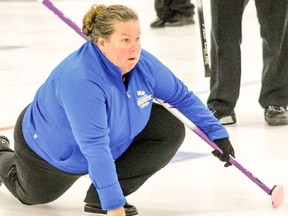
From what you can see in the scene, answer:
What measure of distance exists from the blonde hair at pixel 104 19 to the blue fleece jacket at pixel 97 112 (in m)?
0.05

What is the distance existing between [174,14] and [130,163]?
5196 millimetres

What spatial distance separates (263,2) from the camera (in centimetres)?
446

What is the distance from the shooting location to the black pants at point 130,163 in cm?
316

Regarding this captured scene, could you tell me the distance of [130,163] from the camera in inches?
126

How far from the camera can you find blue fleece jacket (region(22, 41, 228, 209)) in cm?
279

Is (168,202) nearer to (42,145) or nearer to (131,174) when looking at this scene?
(131,174)

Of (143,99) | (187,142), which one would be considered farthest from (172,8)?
(143,99)

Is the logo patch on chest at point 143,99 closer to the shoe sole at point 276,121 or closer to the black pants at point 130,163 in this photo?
the black pants at point 130,163

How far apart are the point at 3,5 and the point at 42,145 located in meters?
7.69

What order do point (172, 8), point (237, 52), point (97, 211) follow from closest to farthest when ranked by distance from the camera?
point (97, 211) → point (237, 52) → point (172, 8)

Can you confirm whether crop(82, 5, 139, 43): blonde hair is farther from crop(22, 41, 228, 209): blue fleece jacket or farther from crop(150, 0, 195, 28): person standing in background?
crop(150, 0, 195, 28): person standing in background

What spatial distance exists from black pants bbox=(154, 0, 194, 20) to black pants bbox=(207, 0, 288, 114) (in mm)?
3440

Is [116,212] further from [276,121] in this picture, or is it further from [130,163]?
[276,121]

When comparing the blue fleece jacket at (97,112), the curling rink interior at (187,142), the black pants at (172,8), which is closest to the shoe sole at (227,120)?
the curling rink interior at (187,142)
